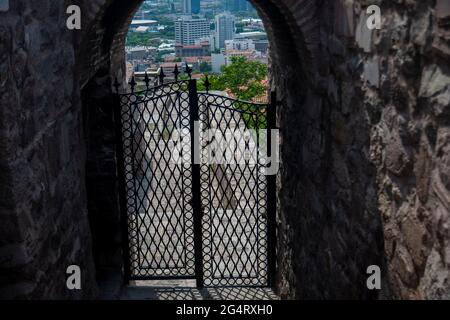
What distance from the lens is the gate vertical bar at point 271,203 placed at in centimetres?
466

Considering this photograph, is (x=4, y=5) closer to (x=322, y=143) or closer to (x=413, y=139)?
(x=413, y=139)

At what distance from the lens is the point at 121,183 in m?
5.03

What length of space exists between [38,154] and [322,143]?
1658mm

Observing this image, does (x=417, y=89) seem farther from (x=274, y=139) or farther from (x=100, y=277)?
(x=100, y=277)

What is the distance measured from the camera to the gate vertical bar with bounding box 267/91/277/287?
4.66m

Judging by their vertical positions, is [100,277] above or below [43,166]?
below

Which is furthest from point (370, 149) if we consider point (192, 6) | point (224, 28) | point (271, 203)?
point (192, 6)

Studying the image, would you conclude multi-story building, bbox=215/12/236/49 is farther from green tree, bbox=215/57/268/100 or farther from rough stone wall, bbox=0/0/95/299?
rough stone wall, bbox=0/0/95/299

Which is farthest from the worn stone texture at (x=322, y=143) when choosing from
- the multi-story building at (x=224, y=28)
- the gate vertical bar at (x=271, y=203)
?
the multi-story building at (x=224, y=28)

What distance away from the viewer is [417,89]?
2.03 metres

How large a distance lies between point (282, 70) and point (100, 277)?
2.43 metres

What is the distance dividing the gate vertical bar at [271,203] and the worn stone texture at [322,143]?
34 centimetres

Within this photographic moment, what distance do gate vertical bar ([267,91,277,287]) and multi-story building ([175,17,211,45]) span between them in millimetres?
89287
